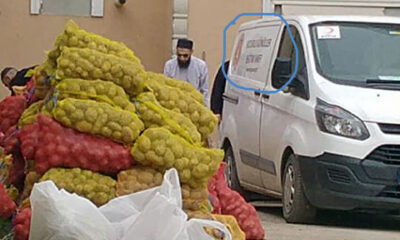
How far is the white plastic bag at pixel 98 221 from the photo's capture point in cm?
320

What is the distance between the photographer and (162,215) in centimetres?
325

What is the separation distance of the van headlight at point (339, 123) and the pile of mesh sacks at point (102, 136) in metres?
4.97

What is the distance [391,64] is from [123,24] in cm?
739

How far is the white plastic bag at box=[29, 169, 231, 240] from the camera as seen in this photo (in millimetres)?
3199

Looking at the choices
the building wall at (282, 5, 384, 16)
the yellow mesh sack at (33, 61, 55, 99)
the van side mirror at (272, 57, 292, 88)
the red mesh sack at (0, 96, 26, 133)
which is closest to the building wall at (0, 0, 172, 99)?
the building wall at (282, 5, 384, 16)

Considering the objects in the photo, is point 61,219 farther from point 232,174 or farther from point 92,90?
point 232,174

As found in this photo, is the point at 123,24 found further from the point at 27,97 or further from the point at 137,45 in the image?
the point at 27,97

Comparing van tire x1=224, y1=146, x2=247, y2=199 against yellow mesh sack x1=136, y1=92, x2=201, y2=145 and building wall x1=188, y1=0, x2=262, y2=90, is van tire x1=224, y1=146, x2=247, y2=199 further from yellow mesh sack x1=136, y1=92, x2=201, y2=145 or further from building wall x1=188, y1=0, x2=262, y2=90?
yellow mesh sack x1=136, y1=92, x2=201, y2=145

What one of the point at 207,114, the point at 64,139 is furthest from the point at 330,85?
the point at 64,139

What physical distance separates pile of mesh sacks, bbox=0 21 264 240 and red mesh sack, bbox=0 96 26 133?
226 millimetres

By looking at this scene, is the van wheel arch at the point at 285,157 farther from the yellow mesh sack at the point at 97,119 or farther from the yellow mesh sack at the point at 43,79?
the yellow mesh sack at the point at 97,119

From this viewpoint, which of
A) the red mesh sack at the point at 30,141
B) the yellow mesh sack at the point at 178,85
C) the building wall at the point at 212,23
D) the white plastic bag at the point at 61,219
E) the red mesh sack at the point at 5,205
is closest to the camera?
the white plastic bag at the point at 61,219

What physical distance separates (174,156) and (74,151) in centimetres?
38

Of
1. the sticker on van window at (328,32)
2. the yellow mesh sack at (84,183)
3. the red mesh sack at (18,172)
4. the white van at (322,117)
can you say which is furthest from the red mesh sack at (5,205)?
the sticker on van window at (328,32)
